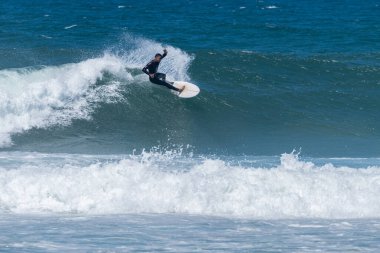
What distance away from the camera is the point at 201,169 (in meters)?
13.9

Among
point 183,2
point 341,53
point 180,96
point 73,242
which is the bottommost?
point 73,242

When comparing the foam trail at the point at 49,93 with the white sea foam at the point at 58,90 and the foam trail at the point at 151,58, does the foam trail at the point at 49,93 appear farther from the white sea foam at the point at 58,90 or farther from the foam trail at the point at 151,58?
the foam trail at the point at 151,58

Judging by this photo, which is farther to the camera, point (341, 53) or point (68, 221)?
point (341, 53)

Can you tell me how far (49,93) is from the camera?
20.3m

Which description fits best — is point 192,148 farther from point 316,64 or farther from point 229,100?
point 316,64

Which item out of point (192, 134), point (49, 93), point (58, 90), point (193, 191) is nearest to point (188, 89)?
point (192, 134)

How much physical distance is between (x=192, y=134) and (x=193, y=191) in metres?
6.45

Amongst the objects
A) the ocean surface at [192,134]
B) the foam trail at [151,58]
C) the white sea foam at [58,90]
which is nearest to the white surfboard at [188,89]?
the ocean surface at [192,134]

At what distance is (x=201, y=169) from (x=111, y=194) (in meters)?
1.86

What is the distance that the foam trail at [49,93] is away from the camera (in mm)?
19172

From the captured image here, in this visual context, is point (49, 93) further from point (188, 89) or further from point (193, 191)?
point (193, 191)

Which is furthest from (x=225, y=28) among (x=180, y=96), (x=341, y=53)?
(x=180, y=96)

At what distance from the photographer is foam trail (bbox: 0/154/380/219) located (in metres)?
12.4

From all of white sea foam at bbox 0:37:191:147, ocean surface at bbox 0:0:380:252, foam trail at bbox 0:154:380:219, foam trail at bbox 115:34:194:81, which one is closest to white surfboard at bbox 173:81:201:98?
ocean surface at bbox 0:0:380:252
